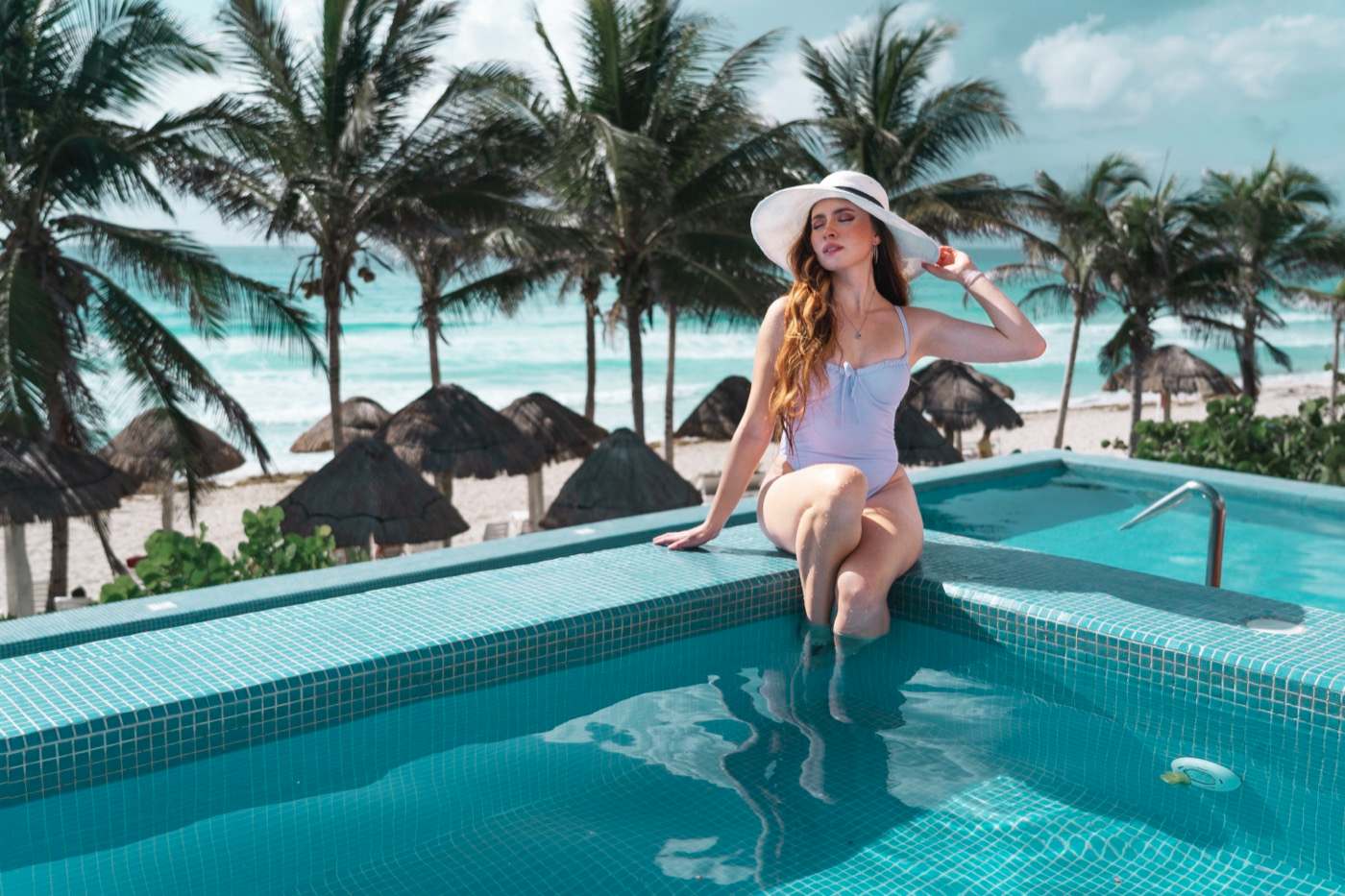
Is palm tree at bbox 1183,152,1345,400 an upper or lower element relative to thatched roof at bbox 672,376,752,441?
upper

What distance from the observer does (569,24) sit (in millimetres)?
13969

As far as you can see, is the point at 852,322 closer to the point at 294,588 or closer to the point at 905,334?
the point at 905,334

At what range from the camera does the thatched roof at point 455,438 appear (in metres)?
11.4

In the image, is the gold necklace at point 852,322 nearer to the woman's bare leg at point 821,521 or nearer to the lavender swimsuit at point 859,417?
the lavender swimsuit at point 859,417

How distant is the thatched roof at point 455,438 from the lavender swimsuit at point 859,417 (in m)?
7.88

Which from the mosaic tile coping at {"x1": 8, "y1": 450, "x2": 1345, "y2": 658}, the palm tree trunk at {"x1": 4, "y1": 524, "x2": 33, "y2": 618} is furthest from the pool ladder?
the palm tree trunk at {"x1": 4, "y1": 524, "x2": 33, "y2": 618}

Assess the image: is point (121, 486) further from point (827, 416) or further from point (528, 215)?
point (827, 416)

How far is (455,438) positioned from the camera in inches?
450

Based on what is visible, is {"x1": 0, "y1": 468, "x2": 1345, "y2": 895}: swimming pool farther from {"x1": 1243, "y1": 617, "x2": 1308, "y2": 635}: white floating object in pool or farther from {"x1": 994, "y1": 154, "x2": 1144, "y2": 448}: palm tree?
{"x1": 994, "y1": 154, "x2": 1144, "y2": 448}: palm tree

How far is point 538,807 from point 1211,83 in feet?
306

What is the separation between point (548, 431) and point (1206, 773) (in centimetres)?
1034

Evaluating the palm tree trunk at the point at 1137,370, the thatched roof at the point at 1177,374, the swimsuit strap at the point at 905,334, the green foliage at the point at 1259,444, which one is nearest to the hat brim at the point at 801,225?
the swimsuit strap at the point at 905,334

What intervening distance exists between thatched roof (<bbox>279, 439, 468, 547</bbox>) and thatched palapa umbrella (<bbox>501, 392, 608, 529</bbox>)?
11.8ft

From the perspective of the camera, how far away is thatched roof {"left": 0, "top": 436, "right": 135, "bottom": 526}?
8.41 metres
